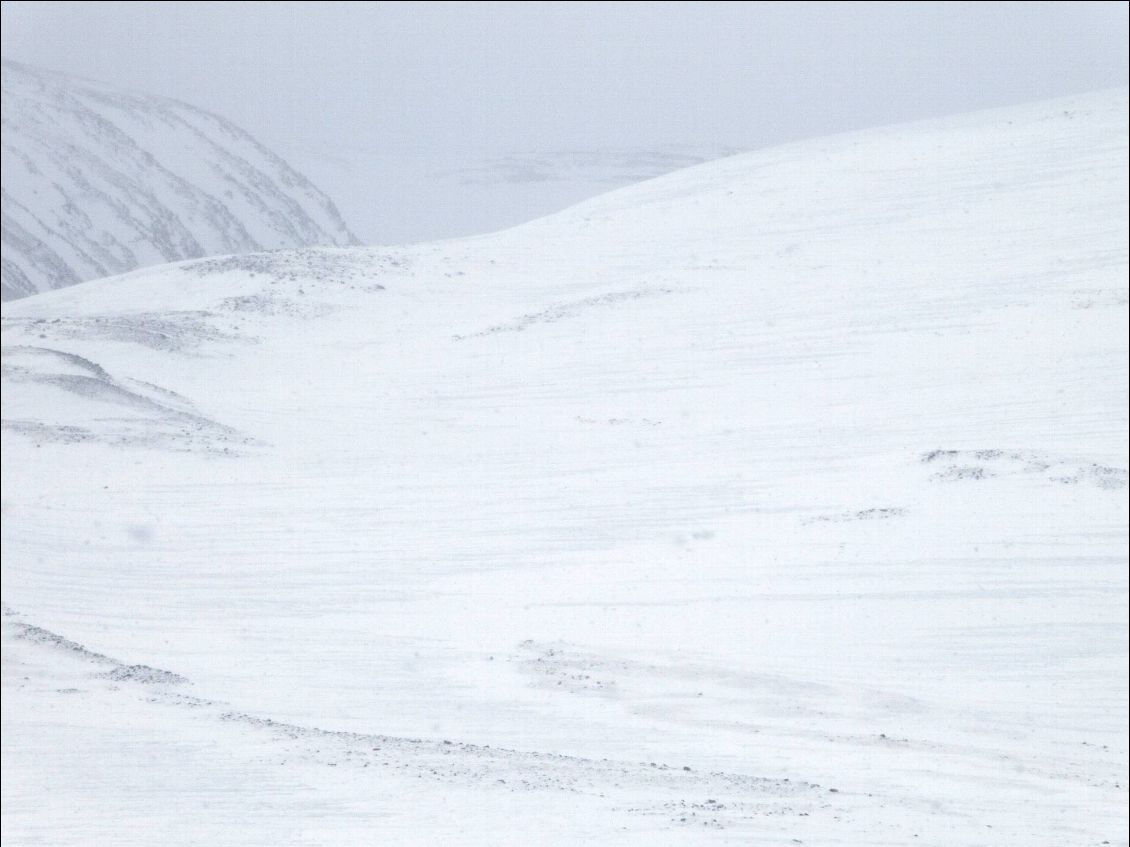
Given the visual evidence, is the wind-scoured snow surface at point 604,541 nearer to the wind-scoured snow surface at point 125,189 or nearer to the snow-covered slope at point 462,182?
the wind-scoured snow surface at point 125,189

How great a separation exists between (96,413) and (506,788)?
15.9 metres

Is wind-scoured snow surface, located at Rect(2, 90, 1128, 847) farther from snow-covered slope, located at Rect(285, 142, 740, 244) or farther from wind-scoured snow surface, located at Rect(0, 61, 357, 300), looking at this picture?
snow-covered slope, located at Rect(285, 142, 740, 244)

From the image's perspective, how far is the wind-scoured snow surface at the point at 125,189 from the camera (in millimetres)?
92688

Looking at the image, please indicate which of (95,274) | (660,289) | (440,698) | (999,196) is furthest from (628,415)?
(95,274)

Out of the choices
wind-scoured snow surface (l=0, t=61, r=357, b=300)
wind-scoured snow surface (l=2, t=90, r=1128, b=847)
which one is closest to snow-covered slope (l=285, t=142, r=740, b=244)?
wind-scoured snow surface (l=0, t=61, r=357, b=300)

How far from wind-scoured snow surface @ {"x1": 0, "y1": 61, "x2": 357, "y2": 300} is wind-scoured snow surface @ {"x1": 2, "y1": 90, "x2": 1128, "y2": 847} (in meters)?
58.7

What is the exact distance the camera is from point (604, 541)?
17.7m

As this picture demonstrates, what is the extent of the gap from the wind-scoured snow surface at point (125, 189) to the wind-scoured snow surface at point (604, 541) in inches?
2312

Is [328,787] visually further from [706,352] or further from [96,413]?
[706,352]

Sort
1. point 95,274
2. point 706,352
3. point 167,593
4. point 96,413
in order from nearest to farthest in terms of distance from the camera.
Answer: point 167,593, point 96,413, point 706,352, point 95,274

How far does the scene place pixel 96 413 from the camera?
22922 mm

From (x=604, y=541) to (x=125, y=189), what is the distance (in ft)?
310

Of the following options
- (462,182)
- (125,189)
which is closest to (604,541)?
(125,189)

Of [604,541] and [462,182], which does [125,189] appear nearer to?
[462,182]
